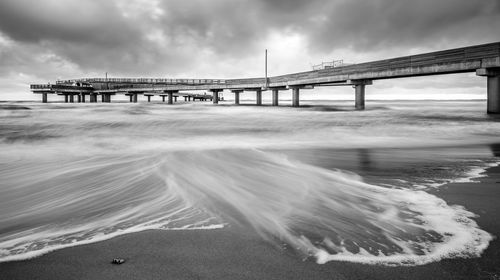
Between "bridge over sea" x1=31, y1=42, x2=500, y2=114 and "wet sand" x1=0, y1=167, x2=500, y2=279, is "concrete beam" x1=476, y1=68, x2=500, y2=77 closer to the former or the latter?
"bridge over sea" x1=31, y1=42, x2=500, y2=114

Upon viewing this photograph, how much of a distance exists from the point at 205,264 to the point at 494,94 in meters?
33.8

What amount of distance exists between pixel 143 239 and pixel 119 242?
0.78 feet

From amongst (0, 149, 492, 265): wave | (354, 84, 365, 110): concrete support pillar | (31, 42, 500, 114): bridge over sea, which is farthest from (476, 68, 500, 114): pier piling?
(0, 149, 492, 265): wave

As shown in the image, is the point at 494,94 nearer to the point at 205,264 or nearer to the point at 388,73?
the point at 388,73

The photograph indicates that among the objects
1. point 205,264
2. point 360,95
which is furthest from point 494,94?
point 205,264

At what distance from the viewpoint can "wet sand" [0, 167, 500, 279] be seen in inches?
95.3

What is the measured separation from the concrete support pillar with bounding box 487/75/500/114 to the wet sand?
30823 mm

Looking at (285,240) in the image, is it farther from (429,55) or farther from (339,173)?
(429,55)

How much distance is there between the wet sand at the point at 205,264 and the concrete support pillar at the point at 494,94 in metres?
30.8

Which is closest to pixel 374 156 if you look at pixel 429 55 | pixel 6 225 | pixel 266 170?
pixel 266 170

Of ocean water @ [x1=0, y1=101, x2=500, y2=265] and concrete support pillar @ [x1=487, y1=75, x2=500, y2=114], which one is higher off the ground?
concrete support pillar @ [x1=487, y1=75, x2=500, y2=114]

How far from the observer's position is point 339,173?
6.41 m

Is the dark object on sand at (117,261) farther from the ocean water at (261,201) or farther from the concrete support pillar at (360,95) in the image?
the concrete support pillar at (360,95)

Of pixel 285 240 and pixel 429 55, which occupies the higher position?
pixel 429 55
